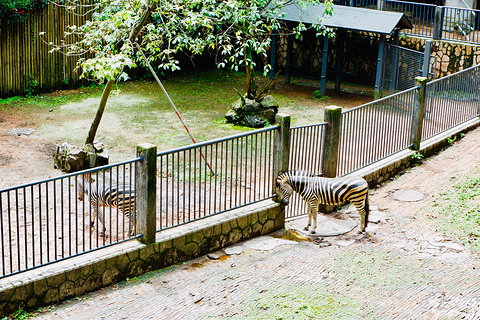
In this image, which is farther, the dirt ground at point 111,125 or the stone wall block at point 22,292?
the dirt ground at point 111,125

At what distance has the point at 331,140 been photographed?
904 centimetres

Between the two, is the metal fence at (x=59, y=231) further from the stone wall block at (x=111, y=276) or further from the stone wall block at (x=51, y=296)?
the stone wall block at (x=51, y=296)

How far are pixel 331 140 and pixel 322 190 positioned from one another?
3.43 feet

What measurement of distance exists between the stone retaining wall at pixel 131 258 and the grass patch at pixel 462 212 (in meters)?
2.37

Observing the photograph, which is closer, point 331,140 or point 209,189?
point 209,189

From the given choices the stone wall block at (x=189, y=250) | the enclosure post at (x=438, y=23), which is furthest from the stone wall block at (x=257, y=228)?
the enclosure post at (x=438, y=23)

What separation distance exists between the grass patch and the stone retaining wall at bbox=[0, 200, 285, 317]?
2.37 m

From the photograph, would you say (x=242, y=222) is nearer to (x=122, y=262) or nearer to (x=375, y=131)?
(x=122, y=262)

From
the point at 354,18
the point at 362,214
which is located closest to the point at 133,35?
the point at 362,214

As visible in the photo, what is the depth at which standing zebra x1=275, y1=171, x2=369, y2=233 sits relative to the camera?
8.27 meters

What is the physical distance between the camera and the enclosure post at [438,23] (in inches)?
692

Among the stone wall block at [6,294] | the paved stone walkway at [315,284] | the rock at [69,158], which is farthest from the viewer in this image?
the rock at [69,158]

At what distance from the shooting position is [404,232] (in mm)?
8250

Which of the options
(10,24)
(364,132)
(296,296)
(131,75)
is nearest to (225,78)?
(131,75)
